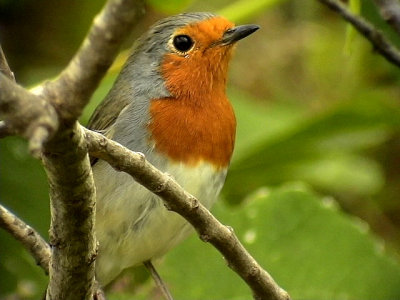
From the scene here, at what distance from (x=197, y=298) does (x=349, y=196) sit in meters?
1.36

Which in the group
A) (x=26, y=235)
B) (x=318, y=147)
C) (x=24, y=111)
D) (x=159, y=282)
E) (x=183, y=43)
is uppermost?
(x=24, y=111)

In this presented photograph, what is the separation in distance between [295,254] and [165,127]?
109 centimetres

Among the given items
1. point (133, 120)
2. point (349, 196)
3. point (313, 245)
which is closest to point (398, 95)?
point (349, 196)

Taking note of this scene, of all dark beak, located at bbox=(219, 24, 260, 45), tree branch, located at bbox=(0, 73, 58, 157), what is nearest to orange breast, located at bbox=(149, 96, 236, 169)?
dark beak, located at bbox=(219, 24, 260, 45)

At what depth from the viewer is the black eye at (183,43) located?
3.88 metres

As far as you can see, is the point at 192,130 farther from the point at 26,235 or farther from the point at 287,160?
the point at 287,160

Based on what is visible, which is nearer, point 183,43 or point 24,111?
point 24,111

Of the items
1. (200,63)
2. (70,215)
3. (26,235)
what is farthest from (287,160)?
(70,215)

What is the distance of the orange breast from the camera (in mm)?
3482

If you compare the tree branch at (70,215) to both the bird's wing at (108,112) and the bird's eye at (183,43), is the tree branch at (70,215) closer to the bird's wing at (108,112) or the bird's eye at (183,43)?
the bird's wing at (108,112)

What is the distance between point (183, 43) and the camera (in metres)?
3.89

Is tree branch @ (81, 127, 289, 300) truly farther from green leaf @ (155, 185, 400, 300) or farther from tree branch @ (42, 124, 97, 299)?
green leaf @ (155, 185, 400, 300)

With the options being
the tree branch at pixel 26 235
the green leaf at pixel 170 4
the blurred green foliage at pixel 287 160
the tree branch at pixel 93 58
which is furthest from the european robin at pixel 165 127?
the tree branch at pixel 93 58

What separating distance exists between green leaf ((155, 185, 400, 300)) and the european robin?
47cm
